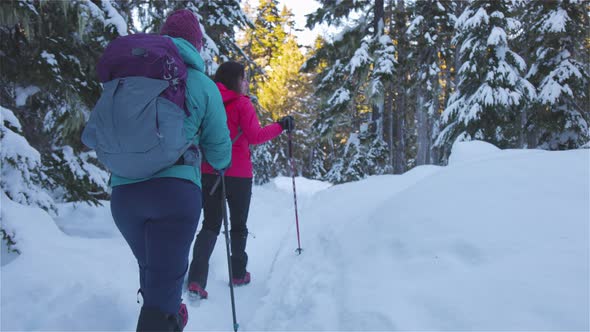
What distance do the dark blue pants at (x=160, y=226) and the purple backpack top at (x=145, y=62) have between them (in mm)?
496

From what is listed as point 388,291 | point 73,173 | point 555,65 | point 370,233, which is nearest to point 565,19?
point 555,65

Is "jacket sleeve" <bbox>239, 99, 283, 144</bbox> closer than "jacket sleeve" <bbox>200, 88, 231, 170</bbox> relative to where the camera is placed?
No

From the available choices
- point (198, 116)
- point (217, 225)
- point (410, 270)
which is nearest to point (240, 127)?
point (217, 225)

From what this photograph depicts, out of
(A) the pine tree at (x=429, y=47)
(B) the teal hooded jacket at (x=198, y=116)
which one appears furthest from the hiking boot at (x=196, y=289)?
(A) the pine tree at (x=429, y=47)

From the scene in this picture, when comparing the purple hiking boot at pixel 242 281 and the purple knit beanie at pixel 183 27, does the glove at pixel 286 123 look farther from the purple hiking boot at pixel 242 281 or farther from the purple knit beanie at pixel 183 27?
the purple hiking boot at pixel 242 281

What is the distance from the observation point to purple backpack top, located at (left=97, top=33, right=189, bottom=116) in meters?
1.82

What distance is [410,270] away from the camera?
2.78 meters

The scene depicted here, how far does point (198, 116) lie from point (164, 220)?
648 mm

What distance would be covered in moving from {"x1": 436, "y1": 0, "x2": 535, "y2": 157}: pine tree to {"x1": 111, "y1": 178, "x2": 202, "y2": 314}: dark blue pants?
10.6 m

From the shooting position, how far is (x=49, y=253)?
3479 millimetres

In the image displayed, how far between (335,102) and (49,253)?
35.4 ft

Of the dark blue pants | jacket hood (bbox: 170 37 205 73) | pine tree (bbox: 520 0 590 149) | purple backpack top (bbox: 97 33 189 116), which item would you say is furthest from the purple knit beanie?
pine tree (bbox: 520 0 590 149)

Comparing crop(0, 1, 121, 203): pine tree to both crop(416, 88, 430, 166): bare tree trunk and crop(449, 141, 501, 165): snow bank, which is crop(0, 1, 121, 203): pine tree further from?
crop(416, 88, 430, 166): bare tree trunk

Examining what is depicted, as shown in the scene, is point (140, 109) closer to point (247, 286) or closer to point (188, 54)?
point (188, 54)
